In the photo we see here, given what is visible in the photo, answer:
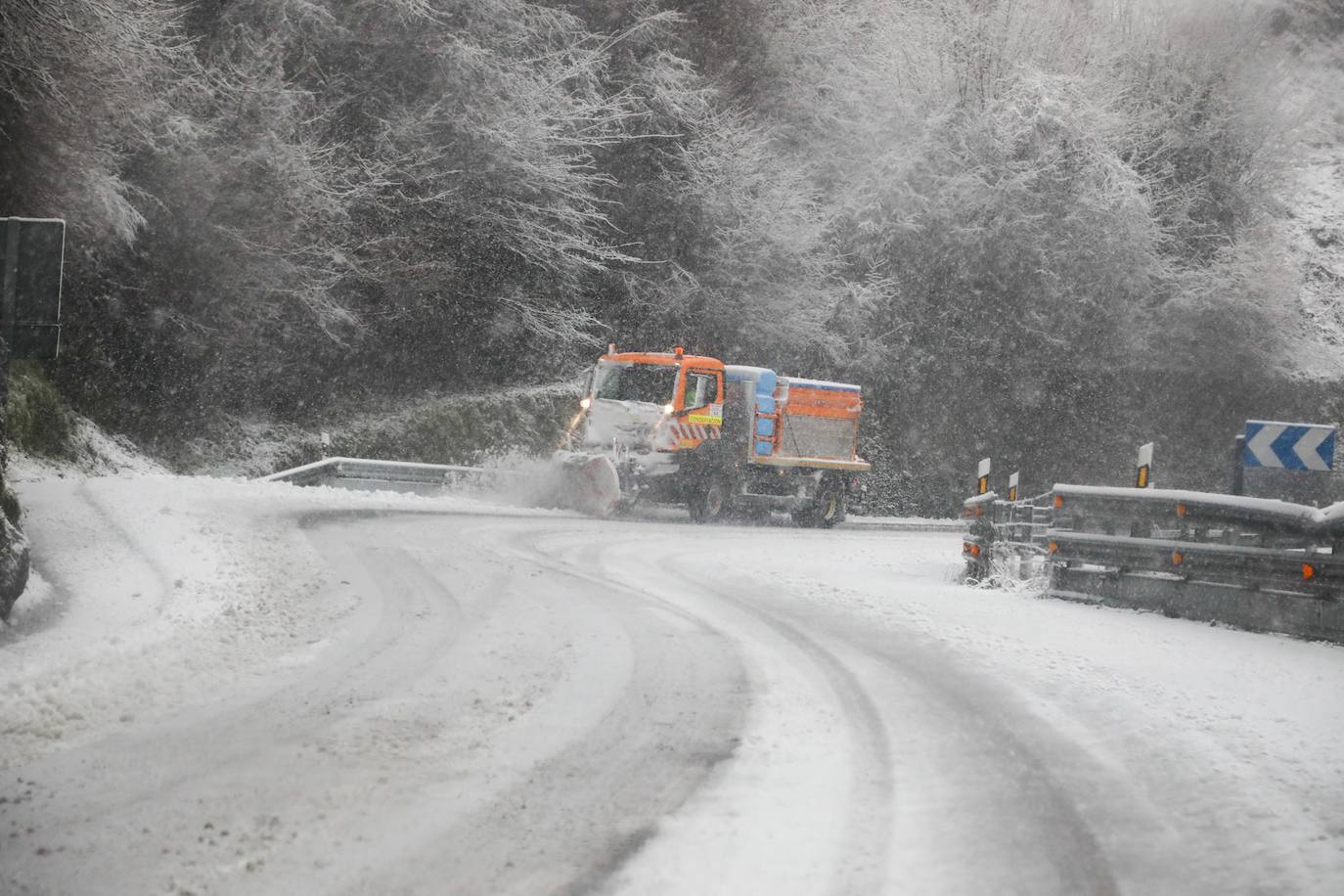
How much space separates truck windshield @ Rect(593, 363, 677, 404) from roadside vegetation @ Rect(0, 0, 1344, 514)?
5.76m

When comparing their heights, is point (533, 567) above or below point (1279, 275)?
below

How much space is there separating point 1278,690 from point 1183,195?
32.6 metres

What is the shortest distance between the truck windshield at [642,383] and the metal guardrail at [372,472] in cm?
260

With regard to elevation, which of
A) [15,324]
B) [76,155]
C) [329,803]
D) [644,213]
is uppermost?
[644,213]

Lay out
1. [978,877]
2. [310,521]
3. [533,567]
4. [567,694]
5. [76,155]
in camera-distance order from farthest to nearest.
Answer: [76,155], [310,521], [533,567], [567,694], [978,877]

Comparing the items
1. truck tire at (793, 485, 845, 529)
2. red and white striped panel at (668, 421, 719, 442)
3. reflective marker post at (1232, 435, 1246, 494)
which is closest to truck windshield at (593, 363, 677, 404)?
red and white striped panel at (668, 421, 719, 442)

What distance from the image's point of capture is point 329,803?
14.7 ft

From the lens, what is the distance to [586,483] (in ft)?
66.0

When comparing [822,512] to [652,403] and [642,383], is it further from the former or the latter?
[642,383]

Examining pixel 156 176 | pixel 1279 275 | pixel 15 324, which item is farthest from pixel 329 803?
pixel 1279 275

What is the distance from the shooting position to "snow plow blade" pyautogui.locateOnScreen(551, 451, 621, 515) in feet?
64.7

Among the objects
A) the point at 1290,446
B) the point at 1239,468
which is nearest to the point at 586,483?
the point at 1239,468

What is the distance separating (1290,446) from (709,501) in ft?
36.6

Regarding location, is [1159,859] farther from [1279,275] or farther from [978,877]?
[1279,275]
